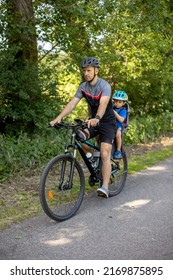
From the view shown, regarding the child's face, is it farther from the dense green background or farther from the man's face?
the dense green background

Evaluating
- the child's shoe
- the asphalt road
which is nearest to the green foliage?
the child's shoe

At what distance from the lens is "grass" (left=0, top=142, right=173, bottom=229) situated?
17.5ft

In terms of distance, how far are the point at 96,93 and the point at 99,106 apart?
235 mm

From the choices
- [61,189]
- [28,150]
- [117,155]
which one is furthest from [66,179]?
[28,150]

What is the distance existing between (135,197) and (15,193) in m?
1.96

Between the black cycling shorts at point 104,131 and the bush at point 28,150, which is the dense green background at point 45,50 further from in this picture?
the black cycling shorts at point 104,131

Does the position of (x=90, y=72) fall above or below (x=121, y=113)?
above

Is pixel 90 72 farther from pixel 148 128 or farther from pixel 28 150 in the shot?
pixel 148 128

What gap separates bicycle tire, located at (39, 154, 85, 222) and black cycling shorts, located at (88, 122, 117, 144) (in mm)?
604

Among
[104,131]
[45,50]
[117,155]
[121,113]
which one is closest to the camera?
[104,131]

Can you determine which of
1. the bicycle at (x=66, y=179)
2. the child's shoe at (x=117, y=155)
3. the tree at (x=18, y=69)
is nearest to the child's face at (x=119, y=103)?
the child's shoe at (x=117, y=155)

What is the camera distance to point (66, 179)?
5379mm

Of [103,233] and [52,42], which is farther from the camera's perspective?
[52,42]
